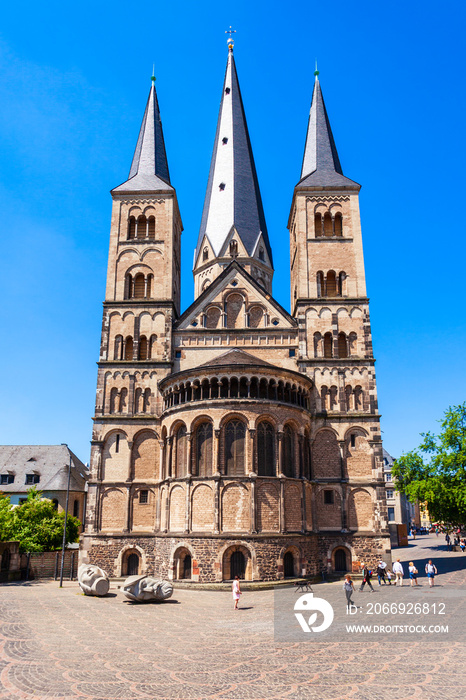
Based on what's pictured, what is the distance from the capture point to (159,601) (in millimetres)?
25422

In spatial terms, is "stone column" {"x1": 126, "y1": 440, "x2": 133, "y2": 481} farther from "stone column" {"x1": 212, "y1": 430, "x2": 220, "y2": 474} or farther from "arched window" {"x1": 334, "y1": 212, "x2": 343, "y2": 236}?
"arched window" {"x1": 334, "y1": 212, "x2": 343, "y2": 236}

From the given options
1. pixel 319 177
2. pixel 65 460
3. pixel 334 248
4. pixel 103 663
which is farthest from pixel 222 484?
pixel 65 460

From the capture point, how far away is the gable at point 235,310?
38.4 meters

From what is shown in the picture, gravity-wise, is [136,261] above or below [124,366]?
above

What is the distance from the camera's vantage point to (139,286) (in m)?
40.3

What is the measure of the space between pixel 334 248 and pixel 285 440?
15598 mm

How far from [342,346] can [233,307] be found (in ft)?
26.7

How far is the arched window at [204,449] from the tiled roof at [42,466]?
90.6 feet

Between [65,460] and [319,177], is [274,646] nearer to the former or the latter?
[319,177]

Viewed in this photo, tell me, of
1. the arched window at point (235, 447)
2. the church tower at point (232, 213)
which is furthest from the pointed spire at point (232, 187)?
the arched window at point (235, 447)

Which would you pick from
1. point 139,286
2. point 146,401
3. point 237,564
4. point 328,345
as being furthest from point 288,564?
point 139,286

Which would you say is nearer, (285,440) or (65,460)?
(285,440)

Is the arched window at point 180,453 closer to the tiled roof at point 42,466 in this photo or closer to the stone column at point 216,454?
the stone column at point 216,454

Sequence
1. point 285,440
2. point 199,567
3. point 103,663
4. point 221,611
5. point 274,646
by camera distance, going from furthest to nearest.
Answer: point 285,440
point 199,567
point 221,611
point 274,646
point 103,663
